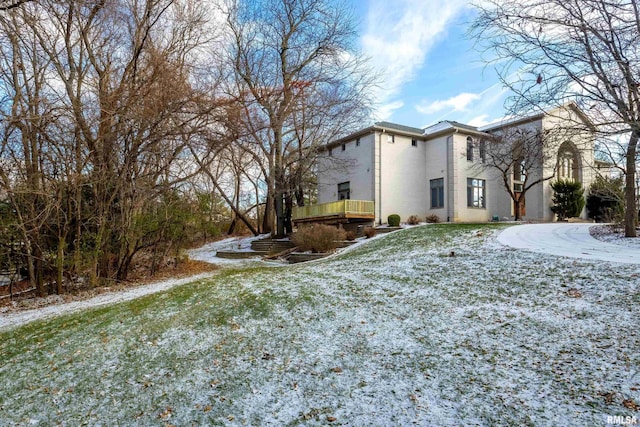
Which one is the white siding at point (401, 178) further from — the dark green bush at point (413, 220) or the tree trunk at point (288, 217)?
the tree trunk at point (288, 217)

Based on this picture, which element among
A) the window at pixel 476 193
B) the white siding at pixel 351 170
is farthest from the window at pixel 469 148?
the white siding at pixel 351 170

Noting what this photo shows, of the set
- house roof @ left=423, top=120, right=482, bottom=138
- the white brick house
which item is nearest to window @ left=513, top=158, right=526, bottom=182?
the white brick house

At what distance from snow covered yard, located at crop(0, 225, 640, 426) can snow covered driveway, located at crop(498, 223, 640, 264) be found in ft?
2.92

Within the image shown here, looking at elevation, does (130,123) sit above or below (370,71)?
below

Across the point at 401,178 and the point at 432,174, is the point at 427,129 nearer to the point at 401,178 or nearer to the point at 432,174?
the point at 432,174

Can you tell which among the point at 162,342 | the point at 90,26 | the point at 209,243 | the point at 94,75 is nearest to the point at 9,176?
the point at 94,75

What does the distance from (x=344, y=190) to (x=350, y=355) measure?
1938cm

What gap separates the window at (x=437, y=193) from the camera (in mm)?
20875

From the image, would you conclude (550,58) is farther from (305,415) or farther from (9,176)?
(9,176)

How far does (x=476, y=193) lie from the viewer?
846 inches

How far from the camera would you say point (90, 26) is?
900 cm

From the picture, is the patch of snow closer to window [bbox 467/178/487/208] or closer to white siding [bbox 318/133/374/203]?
white siding [bbox 318/133/374/203]

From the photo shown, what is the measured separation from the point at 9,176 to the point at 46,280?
106 inches

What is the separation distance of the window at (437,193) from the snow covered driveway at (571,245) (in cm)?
909
